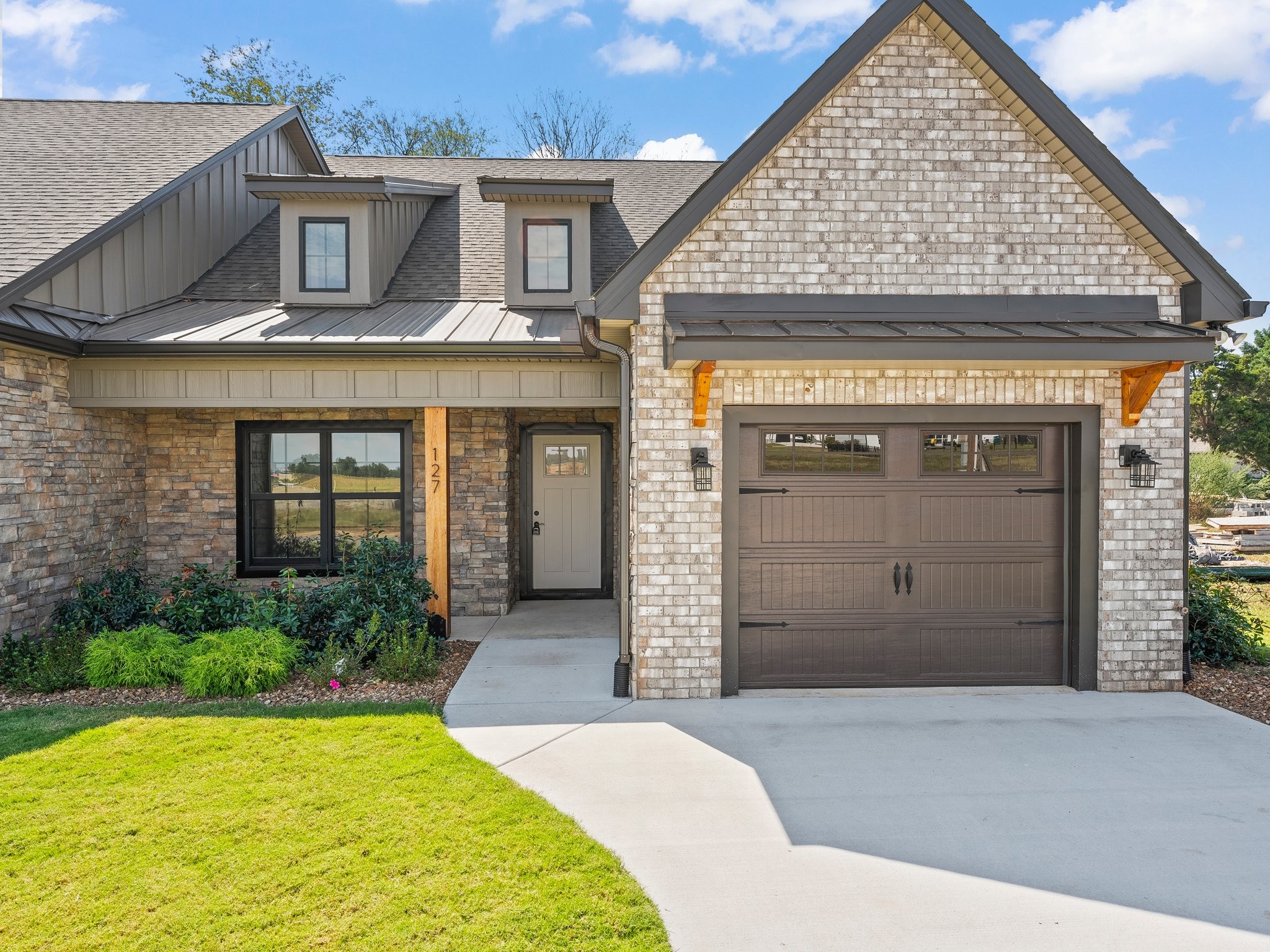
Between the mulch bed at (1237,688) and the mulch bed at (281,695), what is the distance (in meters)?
6.26

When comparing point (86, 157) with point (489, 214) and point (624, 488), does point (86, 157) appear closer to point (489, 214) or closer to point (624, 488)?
point (489, 214)

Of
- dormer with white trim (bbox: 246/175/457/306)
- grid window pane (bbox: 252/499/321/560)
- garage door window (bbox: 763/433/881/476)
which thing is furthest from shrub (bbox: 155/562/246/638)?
garage door window (bbox: 763/433/881/476)

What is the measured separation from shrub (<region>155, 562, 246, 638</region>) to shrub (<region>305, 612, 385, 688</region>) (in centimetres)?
105

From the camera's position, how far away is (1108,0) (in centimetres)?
1200

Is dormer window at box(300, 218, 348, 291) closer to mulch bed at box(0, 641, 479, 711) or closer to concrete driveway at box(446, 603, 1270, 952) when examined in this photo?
mulch bed at box(0, 641, 479, 711)

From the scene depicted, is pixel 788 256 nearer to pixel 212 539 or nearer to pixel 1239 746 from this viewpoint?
pixel 1239 746

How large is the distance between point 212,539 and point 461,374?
3.83 meters

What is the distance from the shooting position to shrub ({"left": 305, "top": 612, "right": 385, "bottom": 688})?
6.20 metres

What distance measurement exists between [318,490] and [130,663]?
2.92m

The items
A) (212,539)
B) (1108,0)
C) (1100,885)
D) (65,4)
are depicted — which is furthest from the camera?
(65,4)

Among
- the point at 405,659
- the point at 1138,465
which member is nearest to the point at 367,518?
the point at 405,659

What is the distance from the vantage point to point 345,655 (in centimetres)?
643

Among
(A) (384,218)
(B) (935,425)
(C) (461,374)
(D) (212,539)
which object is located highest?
(A) (384,218)

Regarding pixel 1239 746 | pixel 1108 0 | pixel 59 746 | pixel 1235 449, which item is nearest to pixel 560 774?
pixel 59 746
